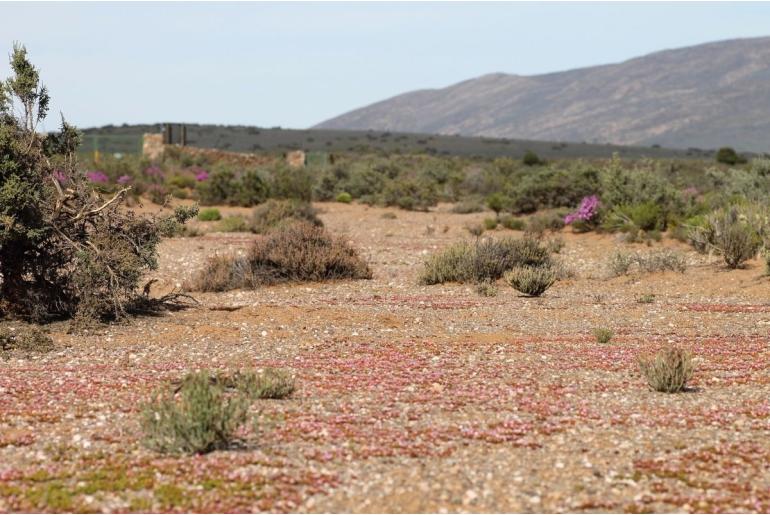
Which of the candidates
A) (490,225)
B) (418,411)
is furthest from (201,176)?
(418,411)

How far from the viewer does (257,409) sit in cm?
909

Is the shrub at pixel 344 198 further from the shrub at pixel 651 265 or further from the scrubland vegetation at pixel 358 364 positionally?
the shrub at pixel 651 265

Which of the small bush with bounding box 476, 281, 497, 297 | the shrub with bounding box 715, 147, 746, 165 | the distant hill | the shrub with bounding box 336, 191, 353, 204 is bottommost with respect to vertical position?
the small bush with bounding box 476, 281, 497, 297

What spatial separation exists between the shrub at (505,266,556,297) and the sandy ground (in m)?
0.65

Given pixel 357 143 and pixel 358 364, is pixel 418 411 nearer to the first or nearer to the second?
pixel 358 364

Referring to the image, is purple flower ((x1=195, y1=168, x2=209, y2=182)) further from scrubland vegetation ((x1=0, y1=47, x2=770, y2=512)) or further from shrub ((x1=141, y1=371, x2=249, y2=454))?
shrub ((x1=141, y1=371, x2=249, y2=454))

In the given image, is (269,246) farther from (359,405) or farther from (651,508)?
(651,508)

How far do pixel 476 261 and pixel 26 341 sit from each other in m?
9.34

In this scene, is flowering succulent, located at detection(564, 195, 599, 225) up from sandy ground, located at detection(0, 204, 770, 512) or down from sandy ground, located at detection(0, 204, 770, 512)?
up

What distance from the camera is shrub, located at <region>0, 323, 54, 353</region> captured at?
1192cm

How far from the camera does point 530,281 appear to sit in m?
17.3

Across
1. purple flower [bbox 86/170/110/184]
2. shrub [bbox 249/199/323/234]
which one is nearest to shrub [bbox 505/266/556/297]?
shrub [bbox 249/199/323/234]

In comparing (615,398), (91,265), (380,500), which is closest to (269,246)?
(91,265)

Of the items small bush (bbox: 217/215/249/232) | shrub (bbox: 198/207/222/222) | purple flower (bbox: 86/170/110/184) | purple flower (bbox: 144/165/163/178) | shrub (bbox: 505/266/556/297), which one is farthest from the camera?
purple flower (bbox: 144/165/163/178)
